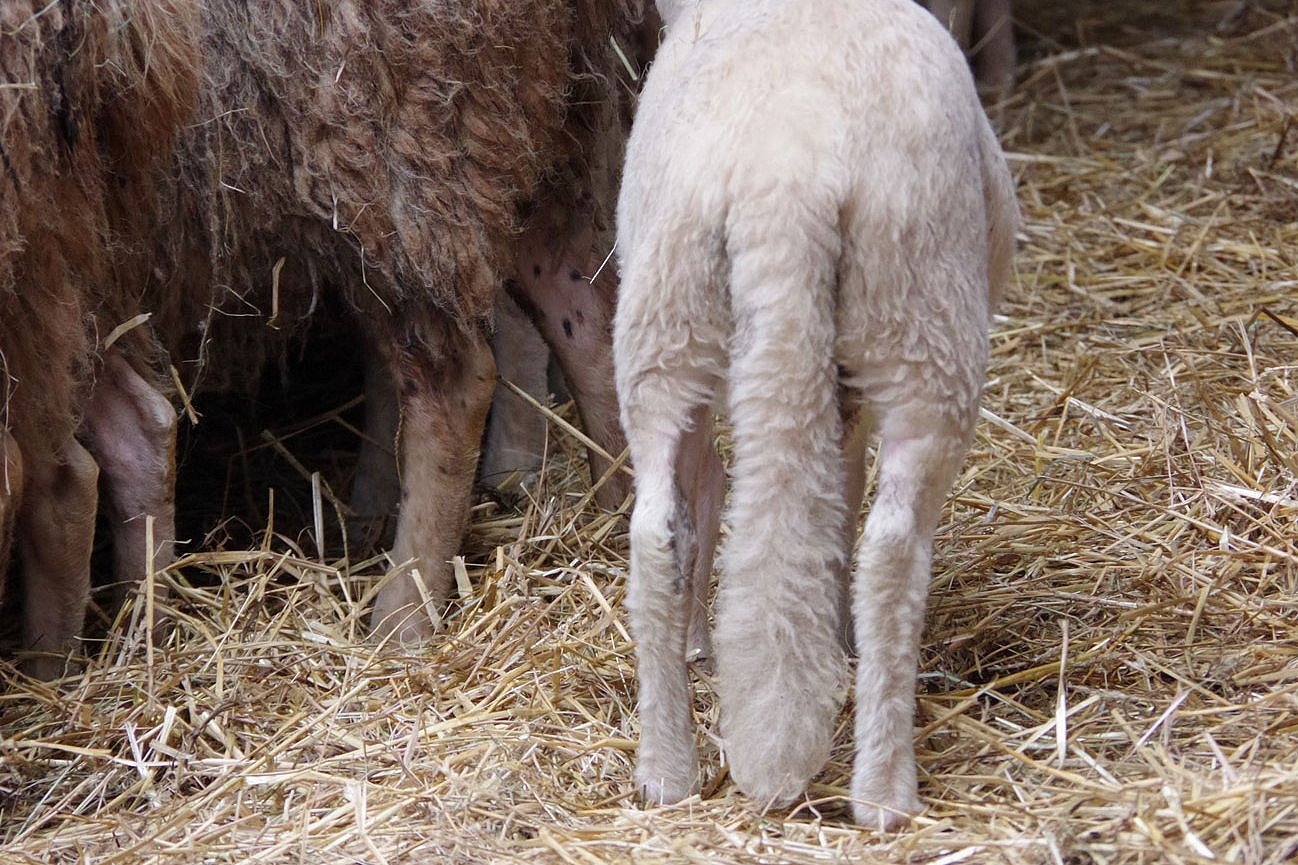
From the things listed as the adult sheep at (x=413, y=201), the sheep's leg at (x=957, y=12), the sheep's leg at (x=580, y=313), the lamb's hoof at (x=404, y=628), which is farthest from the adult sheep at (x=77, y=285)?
the sheep's leg at (x=957, y=12)

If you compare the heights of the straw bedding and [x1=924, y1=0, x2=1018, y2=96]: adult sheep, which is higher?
[x1=924, y1=0, x2=1018, y2=96]: adult sheep

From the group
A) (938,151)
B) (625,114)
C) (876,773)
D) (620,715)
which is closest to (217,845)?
(620,715)

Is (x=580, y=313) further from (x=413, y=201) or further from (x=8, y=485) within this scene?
(x=8, y=485)

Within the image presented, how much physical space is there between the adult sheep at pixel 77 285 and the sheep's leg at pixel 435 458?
0.46 metres

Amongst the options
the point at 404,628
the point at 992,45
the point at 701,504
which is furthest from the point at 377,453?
the point at 992,45

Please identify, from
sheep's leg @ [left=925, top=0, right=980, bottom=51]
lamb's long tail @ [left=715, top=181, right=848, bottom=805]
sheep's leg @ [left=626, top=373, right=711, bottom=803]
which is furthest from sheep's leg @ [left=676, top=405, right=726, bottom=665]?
sheep's leg @ [left=925, top=0, right=980, bottom=51]

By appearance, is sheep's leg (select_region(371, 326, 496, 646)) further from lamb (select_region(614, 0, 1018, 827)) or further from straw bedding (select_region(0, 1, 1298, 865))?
lamb (select_region(614, 0, 1018, 827))

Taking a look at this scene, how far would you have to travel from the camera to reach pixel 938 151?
6.69ft

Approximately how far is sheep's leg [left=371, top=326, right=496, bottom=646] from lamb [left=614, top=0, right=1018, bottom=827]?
90cm

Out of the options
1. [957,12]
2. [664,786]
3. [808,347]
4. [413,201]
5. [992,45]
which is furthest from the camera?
[992,45]

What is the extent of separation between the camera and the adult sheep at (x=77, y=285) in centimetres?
239

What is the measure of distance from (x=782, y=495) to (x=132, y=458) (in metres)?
1.50

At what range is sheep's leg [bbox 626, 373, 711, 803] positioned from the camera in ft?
7.02

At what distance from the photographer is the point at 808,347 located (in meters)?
1.98
